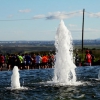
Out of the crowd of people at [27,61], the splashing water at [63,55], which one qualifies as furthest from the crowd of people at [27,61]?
the splashing water at [63,55]

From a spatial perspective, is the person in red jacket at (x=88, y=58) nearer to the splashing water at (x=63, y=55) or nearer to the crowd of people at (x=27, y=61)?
the crowd of people at (x=27, y=61)

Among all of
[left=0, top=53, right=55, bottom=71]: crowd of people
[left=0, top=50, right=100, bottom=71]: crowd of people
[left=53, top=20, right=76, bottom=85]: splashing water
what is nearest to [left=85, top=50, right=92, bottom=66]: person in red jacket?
[left=0, top=50, right=100, bottom=71]: crowd of people

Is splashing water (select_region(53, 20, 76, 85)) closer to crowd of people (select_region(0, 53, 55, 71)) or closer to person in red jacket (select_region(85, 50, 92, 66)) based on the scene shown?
crowd of people (select_region(0, 53, 55, 71))

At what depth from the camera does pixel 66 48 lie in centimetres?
2767

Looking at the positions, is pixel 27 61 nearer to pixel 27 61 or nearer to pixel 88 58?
pixel 27 61

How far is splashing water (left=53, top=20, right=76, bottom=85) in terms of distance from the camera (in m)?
27.3

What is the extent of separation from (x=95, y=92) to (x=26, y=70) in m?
16.7

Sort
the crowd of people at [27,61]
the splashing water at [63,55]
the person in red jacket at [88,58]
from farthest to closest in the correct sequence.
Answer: the person in red jacket at [88,58]
the crowd of people at [27,61]
the splashing water at [63,55]

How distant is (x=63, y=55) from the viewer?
90.6ft

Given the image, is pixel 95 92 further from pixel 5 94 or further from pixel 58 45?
pixel 58 45

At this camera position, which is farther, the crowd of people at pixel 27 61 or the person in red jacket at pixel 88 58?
the person in red jacket at pixel 88 58

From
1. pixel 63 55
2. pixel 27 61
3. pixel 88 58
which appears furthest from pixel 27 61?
pixel 63 55

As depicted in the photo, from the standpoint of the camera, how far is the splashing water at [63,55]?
89.6 feet

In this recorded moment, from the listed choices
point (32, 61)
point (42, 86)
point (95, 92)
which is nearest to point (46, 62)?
point (32, 61)
